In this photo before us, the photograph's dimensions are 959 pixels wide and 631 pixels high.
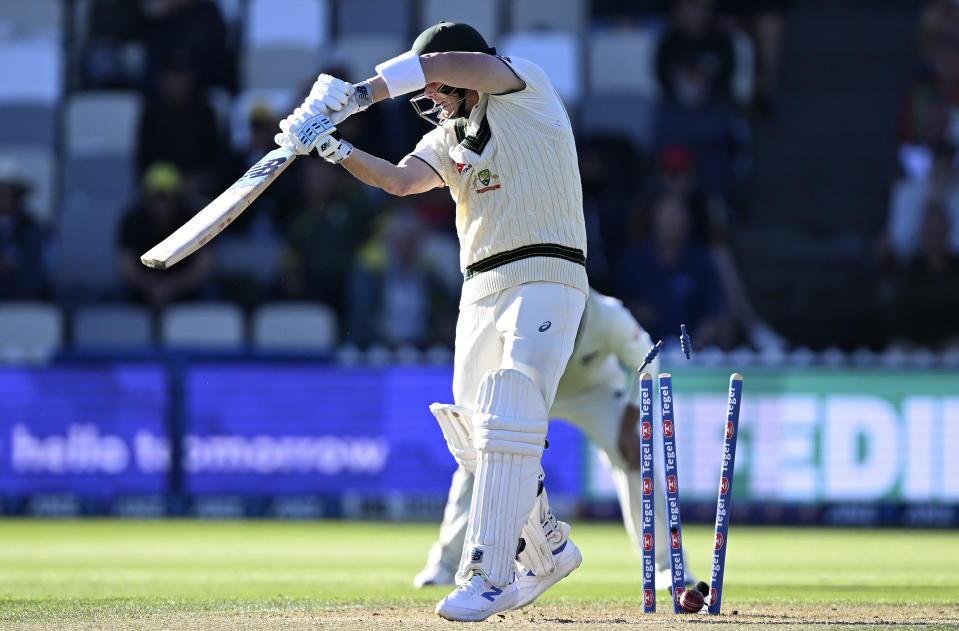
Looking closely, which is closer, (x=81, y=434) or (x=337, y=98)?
(x=337, y=98)

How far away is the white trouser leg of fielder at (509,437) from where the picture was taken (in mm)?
5379

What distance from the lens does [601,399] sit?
7.77 meters

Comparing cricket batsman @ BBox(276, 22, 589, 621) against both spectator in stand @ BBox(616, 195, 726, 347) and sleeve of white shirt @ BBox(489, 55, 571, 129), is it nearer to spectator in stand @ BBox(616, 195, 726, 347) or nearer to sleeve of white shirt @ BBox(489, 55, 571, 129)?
sleeve of white shirt @ BBox(489, 55, 571, 129)

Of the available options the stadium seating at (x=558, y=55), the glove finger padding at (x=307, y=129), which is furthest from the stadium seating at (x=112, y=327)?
the glove finger padding at (x=307, y=129)

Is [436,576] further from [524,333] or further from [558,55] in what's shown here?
[558,55]

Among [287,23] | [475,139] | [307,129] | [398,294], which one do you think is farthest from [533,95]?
[287,23]

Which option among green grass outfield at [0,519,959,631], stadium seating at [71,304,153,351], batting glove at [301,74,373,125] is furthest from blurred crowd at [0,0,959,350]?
batting glove at [301,74,373,125]

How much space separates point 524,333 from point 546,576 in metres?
0.94

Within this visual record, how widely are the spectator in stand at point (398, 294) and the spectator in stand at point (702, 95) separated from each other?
2.73 m

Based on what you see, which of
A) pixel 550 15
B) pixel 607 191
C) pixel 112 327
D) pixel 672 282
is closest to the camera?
pixel 672 282

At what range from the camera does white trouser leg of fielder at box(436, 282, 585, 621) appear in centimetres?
538

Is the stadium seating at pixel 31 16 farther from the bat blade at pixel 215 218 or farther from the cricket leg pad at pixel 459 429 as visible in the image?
the cricket leg pad at pixel 459 429

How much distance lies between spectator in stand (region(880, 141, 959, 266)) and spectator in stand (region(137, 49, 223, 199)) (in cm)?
601

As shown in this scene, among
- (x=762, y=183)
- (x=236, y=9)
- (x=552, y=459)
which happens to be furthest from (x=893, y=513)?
(x=236, y=9)
